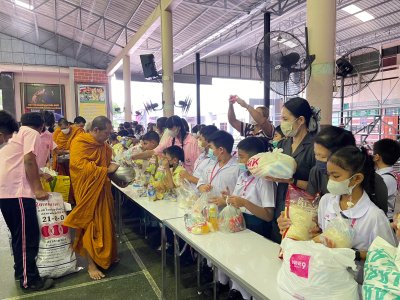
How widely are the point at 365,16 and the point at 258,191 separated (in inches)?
358

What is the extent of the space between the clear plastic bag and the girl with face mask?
0.26 meters

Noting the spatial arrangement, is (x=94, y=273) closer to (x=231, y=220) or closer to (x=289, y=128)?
(x=231, y=220)

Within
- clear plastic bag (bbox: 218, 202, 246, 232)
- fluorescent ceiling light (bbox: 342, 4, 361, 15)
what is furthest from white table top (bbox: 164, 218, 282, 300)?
fluorescent ceiling light (bbox: 342, 4, 361, 15)

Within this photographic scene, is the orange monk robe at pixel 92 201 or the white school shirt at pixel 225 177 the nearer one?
the white school shirt at pixel 225 177

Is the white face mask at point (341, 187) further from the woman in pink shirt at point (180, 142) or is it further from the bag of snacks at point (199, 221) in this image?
the woman in pink shirt at point (180, 142)

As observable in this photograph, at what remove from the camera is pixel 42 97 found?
12664 millimetres

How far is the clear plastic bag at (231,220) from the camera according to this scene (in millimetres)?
1870

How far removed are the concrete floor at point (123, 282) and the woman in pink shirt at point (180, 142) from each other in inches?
39.9

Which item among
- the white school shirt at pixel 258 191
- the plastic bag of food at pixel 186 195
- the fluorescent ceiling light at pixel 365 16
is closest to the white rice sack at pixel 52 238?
the plastic bag of food at pixel 186 195

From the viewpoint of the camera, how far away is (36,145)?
2.47 metres

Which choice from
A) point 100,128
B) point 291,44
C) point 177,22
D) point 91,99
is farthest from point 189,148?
point 91,99

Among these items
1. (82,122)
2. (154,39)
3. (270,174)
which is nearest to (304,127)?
(270,174)

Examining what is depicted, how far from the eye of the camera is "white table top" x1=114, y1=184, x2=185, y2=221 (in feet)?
7.65

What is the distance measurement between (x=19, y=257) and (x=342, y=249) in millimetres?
2508
